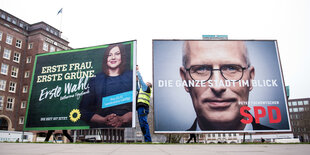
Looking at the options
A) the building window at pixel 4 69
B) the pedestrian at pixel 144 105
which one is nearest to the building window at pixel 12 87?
the building window at pixel 4 69

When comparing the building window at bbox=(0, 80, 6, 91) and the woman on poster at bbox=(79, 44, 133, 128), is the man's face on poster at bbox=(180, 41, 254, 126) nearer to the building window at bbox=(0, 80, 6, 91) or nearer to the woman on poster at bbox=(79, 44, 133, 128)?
the woman on poster at bbox=(79, 44, 133, 128)

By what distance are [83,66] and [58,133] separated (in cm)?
2190

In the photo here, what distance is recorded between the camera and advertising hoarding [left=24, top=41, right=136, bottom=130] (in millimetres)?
14172

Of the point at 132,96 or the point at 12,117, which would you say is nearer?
the point at 132,96

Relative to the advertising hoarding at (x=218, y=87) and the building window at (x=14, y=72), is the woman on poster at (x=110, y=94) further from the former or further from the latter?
the building window at (x=14, y=72)

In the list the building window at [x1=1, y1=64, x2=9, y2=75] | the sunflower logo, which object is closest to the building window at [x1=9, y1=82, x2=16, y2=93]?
the building window at [x1=1, y1=64, x2=9, y2=75]

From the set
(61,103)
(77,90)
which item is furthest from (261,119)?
(61,103)

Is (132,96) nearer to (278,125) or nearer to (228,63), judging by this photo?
(228,63)

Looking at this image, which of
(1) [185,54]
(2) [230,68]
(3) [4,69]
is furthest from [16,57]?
(2) [230,68]

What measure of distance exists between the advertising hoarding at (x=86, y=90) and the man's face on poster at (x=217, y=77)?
13.0ft

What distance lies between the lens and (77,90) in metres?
15.4

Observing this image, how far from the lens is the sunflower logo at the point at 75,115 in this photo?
Result: 14.6 metres

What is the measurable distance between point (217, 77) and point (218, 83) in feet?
1.34

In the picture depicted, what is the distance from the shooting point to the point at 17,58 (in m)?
33.9
